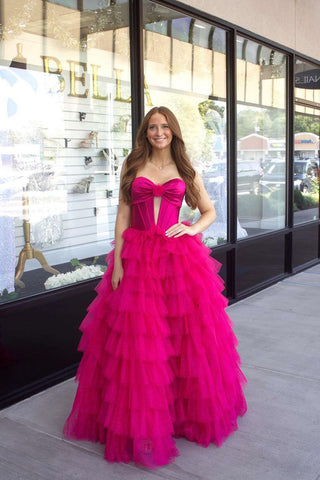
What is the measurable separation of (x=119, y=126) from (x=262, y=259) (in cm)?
315

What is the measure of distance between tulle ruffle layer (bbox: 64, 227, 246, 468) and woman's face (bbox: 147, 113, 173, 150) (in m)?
0.50

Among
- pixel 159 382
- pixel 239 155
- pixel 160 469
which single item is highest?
pixel 239 155

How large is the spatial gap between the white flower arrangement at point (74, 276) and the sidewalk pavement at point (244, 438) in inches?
30.9

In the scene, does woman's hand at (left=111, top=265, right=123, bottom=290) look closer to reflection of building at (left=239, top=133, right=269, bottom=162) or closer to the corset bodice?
the corset bodice

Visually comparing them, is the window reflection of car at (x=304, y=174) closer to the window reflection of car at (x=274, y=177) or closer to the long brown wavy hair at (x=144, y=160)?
the window reflection of car at (x=274, y=177)

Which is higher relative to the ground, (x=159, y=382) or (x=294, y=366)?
(x=159, y=382)

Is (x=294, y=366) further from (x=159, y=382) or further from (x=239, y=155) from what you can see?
(x=239, y=155)

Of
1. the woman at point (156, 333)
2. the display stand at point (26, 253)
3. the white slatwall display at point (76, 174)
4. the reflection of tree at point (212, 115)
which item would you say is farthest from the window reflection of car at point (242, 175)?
the woman at point (156, 333)

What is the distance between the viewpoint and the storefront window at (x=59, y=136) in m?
3.98

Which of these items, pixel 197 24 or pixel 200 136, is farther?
pixel 200 136

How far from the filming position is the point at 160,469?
286cm

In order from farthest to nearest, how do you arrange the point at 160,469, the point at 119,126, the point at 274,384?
the point at 119,126 < the point at 274,384 < the point at 160,469

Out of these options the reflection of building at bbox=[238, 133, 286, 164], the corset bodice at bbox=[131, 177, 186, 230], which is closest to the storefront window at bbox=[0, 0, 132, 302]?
the corset bodice at bbox=[131, 177, 186, 230]

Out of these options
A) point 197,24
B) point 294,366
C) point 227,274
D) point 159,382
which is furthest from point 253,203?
point 159,382
